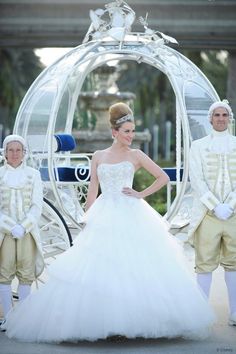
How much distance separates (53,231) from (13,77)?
44588 millimetres

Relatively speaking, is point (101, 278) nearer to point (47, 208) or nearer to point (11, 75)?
point (47, 208)

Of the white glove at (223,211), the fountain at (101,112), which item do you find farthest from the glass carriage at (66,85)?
the fountain at (101,112)

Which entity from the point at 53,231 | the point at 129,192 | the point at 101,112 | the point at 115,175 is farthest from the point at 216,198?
the point at 101,112

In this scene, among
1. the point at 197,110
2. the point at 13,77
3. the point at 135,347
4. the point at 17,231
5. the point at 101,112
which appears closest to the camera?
the point at 135,347

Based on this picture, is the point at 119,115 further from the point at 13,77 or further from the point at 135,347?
the point at 13,77

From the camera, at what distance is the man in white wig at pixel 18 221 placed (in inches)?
263

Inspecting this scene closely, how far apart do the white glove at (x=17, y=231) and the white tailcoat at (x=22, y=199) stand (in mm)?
66

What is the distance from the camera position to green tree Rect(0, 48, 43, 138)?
4910 centimetres

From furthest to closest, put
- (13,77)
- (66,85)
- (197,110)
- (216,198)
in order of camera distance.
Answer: (13,77)
(66,85)
(197,110)
(216,198)

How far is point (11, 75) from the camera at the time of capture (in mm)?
51375

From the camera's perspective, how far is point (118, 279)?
6164 millimetres

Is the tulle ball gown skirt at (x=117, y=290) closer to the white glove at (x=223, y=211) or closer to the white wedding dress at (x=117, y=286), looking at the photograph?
the white wedding dress at (x=117, y=286)

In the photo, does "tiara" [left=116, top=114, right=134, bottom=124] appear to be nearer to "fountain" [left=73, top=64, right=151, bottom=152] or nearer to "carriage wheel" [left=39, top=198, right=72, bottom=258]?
"carriage wheel" [left=39, top=198, right=72, bottom=258]

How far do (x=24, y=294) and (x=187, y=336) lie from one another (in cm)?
131
